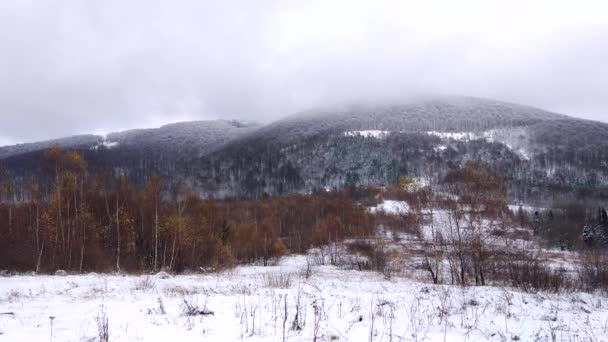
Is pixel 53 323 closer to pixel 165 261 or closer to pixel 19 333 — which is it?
pixel 19 333

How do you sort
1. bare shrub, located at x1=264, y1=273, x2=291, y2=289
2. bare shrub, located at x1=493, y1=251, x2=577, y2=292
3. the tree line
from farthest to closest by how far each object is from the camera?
the tree line → bare shrub, located at x1=493, y1=251, x2=577, y2=292 → bare shrub, located at x1=264, y1=273, x2=291, y2=289

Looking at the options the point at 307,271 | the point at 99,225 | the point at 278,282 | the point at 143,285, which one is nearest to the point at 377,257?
the point at 307,271

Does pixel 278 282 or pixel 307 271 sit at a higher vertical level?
pixel 278 282

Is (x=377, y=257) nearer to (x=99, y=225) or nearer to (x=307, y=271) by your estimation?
(x=307, y=271)

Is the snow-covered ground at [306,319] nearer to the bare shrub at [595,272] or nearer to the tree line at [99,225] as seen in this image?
the bare shrub at [595,272]

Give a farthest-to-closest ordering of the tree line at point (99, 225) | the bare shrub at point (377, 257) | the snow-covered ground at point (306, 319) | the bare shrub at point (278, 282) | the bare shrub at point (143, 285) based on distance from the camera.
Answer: the bare shrub at point (377, 257) → the tree line at point (99, 225) → the bare shrub at point (278, 282) → the bare shrub at point (143, 285) → the snow-covered ground at point (306, 319)

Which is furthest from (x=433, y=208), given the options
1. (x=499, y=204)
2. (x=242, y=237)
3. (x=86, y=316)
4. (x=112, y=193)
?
(x=242, y=237)

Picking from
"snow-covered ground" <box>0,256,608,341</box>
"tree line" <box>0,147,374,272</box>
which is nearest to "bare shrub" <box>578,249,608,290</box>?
"snow-covered ground" <box>0,256,608,341</box>

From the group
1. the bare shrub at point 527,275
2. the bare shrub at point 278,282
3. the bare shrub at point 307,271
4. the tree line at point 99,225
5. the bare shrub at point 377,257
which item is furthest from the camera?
the bare shrub at point 377,257

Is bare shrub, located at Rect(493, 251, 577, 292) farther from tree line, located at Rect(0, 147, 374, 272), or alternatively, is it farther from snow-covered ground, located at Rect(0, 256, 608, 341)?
tree line, located at Rect(0, 147, 374, 272)

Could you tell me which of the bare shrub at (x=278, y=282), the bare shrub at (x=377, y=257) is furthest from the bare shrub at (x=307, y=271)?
the bare shrub at (x=377, y=257)

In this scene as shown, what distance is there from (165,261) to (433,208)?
2922 cm

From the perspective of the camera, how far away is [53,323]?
956 cm

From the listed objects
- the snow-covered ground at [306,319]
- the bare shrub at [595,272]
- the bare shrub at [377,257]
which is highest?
the snow-covered ground at [306,319]
